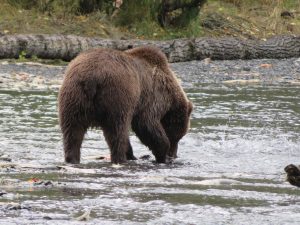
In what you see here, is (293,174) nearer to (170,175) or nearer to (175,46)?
(170,175)

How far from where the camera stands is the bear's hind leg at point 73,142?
27.7 feet

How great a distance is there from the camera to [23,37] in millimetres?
19828

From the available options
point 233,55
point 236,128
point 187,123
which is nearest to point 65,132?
point 187,123

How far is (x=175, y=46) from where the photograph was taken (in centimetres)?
2120

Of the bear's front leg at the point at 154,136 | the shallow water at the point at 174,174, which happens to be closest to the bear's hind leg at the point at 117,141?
the shallow water at the point at 174,174

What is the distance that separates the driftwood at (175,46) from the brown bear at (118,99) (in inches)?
415

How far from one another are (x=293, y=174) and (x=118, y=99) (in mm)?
2360

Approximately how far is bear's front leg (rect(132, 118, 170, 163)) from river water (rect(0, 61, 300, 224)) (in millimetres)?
168

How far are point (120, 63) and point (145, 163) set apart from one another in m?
1.36

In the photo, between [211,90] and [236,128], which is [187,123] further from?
[211,90]

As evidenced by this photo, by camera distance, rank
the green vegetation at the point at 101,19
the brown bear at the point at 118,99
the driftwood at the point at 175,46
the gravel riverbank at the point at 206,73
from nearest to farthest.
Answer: the brown bear at the point at 118,99, the gravel riverbank at the point at 206,73, the driftwood at the point at 175,46, the green vegetation at the point at 101,19

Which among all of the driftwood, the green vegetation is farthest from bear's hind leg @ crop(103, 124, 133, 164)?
the green vegetation

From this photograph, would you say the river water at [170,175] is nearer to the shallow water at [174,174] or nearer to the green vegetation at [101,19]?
the shallow water at [174,174]

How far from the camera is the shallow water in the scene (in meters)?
5.82
